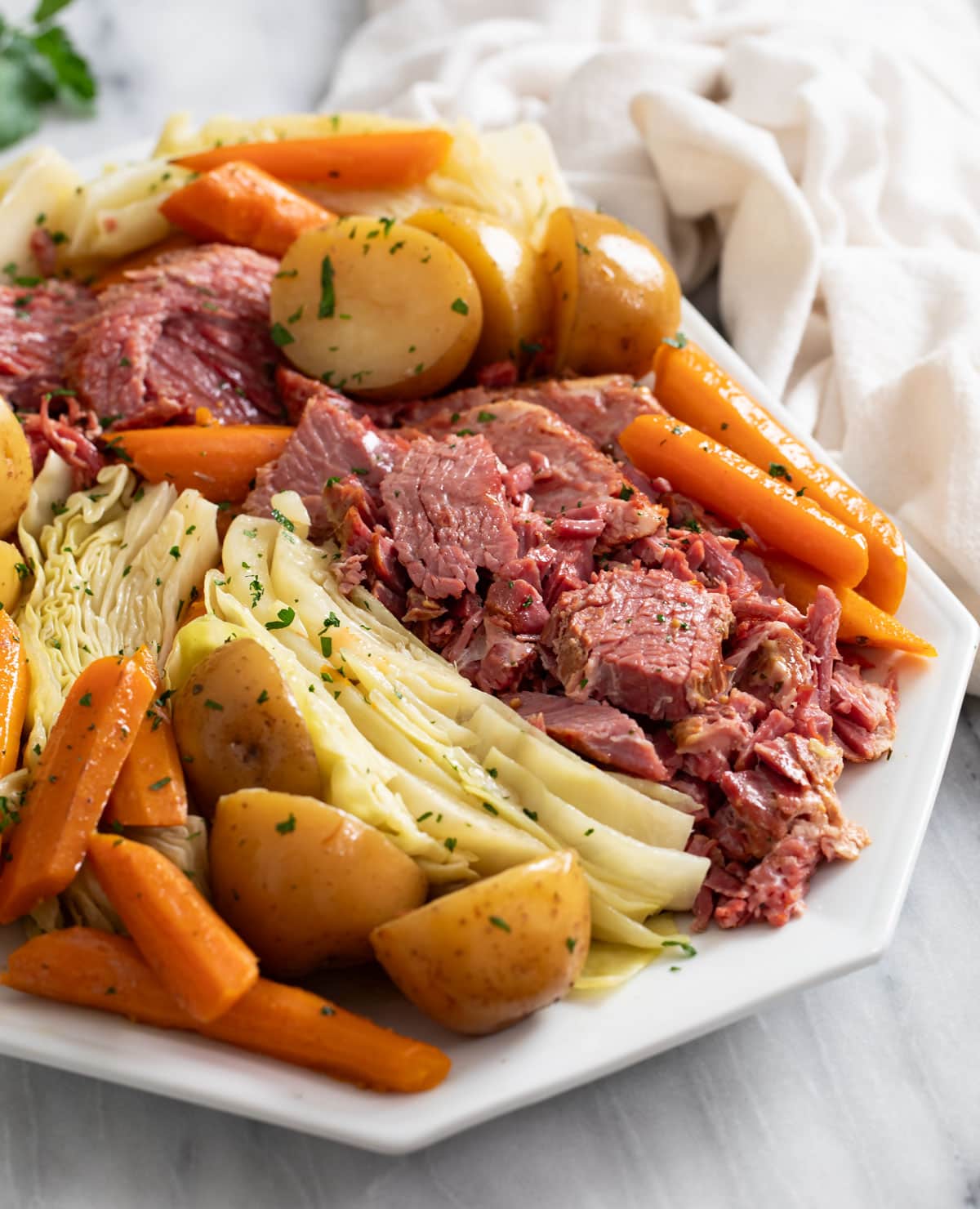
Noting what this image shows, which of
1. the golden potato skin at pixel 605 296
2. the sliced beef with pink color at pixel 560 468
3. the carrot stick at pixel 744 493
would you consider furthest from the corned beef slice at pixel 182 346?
the carrot stick at pixel 744 493

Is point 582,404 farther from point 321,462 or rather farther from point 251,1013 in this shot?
point 251,1013

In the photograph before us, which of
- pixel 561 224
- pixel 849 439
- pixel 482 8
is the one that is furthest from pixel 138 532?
pixel 482 8

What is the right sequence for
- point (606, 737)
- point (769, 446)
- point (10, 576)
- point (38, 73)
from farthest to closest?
point (38, 73), point (769, 446), point (10, 576), point (606, 737)

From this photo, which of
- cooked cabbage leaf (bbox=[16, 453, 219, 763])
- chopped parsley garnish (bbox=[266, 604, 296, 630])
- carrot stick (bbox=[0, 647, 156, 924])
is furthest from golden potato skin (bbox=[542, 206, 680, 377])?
carrot stick (bbox=[0, 647, 156, 924])

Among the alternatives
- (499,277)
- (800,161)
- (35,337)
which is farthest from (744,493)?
(35,337)

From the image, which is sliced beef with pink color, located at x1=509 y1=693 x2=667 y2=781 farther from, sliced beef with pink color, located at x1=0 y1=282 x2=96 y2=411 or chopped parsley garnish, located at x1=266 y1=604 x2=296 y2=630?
sliced beef with pink color, located at x1=0 y1=282 x2=96 y2=411

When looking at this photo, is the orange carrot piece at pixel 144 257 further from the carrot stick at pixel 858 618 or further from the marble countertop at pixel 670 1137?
the marble countertop at pixel 670 1137

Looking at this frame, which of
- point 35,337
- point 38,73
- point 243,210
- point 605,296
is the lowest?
point 605,296
